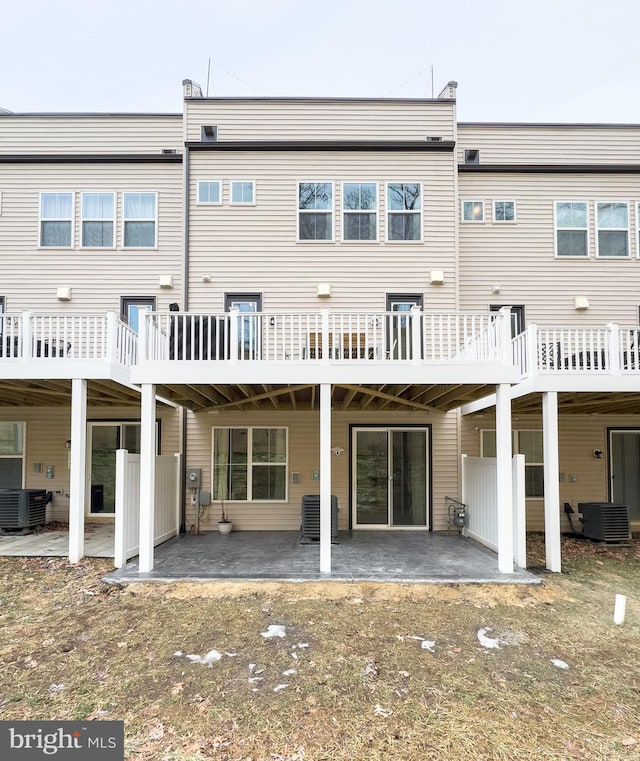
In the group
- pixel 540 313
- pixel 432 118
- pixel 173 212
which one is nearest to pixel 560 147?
pixel 432 118

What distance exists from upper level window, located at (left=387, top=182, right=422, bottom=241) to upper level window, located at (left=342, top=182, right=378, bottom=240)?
0.31 m

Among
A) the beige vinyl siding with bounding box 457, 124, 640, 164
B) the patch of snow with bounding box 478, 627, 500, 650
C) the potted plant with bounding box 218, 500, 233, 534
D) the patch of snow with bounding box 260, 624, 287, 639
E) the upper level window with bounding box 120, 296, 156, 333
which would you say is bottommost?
the patch of snow with bounding box 478, 627, 500, 650

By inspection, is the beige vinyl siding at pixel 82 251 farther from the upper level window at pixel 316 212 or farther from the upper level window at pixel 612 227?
the upper level window at pixel 612 227

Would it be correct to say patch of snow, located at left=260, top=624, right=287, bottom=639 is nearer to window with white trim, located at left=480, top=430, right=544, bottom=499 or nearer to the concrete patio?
the concrete patio

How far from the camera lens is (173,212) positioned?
30.8 feet

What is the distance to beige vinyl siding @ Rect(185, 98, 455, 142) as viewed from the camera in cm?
920

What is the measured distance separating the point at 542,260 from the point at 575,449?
4.07 metres

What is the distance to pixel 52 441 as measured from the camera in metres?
9.29

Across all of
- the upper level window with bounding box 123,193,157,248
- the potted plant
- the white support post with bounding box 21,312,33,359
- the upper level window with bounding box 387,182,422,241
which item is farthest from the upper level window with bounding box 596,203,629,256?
the white support post with bounding box 21,312,33,359

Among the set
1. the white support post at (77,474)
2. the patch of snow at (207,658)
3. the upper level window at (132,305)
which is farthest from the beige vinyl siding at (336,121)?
the patch of snow at (207,658)

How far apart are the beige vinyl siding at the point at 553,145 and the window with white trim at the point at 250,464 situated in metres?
7.29

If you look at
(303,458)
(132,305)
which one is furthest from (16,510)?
(303,458)

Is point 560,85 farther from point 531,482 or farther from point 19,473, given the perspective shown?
point 19,473

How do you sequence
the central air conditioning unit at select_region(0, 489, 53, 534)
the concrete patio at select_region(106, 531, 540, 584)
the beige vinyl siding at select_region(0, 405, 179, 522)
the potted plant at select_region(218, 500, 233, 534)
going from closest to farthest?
the concrete patio at select_region(106, 531, 540, 584) → the central air conditioning unit at select_region(0, 489, 53, 534) → the potted plant at select_region(218, 500, 233, 534) → the beige vinyl siding at select_region(0, 405, 179, 522)
